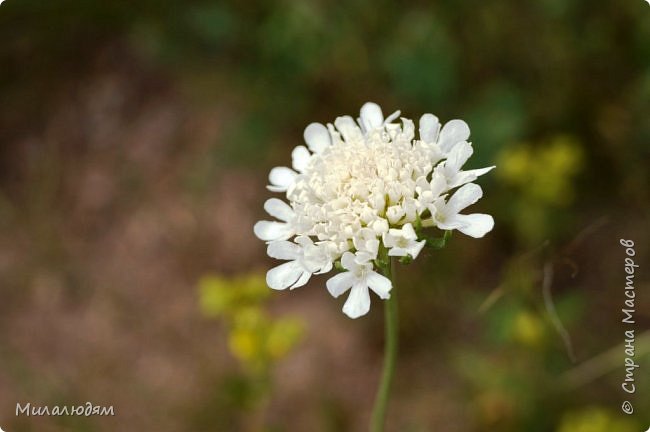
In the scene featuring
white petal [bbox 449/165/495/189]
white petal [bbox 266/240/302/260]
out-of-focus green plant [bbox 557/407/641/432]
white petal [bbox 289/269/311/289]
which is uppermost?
white petal [bbox 449/165/495/189]

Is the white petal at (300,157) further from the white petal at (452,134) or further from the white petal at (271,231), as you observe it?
the white petal at (452,134)

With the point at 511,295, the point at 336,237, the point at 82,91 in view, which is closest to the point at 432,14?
the point at 511,295

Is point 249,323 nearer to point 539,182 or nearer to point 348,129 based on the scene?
point 348,129

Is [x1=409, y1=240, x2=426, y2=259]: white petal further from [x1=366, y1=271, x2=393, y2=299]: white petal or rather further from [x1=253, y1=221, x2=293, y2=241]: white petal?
[x1=253, y1=221, x2=293, y2=241]: white petal

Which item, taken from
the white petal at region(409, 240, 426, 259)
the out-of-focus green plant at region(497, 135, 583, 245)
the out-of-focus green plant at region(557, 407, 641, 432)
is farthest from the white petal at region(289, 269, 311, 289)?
the out-of-focus green plant at region(497, 135, 583, 245)

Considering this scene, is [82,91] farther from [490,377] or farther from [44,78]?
[490,377]

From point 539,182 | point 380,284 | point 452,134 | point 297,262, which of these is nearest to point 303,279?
point 297,262
